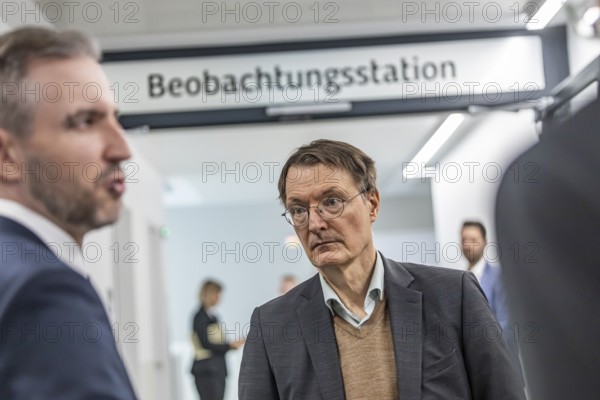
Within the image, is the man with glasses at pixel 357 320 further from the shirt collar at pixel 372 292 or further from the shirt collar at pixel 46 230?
the shirt collar at pixel 46 230

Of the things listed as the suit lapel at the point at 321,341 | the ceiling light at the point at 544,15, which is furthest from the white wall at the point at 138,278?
the suit lapel at the point at 321,341

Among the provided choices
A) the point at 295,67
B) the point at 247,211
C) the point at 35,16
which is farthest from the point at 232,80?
the point at 247,211

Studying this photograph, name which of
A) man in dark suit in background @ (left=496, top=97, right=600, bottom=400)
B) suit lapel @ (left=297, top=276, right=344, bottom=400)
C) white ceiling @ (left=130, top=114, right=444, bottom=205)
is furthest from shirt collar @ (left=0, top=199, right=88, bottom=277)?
white ceiling @ (left=130, top=114, right=444, bottom=205)

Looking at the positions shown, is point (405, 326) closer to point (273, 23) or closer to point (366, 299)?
point (366, 299)

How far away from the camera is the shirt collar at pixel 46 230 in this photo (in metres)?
0.78

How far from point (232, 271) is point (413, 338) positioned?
1200 centimetres

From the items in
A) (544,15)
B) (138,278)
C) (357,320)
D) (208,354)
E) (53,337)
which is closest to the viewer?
(53,337)

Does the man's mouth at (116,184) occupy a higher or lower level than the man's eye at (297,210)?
lower

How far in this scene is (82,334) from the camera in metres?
0.69

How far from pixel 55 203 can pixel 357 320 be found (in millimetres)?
983

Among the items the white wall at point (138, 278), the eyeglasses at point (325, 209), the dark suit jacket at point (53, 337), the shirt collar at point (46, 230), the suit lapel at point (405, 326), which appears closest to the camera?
the dark suit jacket at point (53, 337)

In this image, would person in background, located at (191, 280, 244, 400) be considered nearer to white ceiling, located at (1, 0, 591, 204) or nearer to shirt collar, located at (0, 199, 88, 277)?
white ceiling, located at (1, 0, 591, 204)

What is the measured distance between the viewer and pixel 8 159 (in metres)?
0.80

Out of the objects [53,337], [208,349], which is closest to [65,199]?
[53,337]
